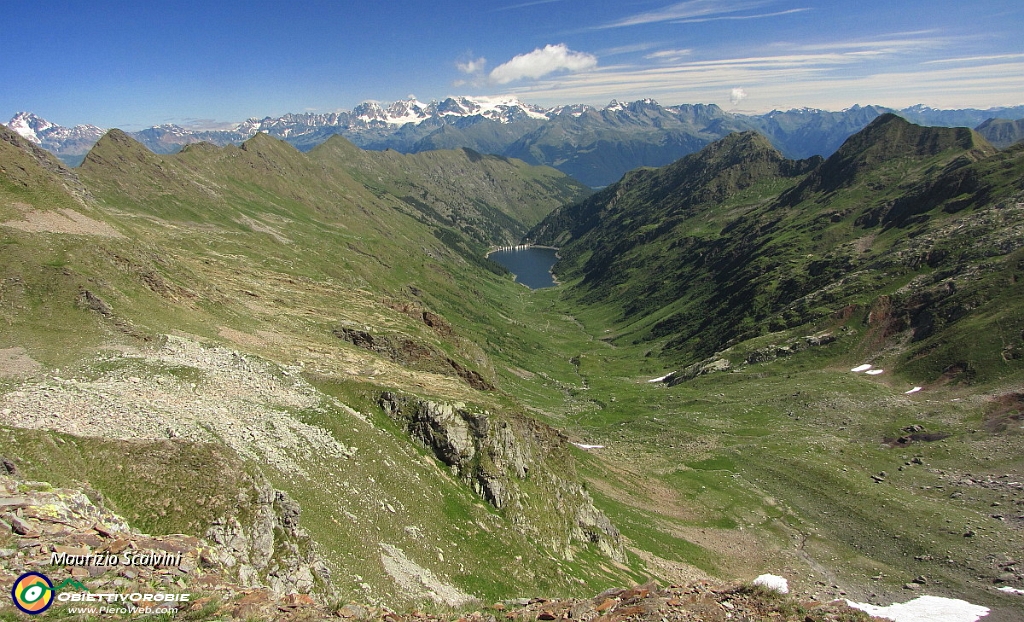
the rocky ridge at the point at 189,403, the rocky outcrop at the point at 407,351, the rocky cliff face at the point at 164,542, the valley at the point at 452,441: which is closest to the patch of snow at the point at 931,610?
the valley at the point at 452,441

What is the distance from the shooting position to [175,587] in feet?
68.8

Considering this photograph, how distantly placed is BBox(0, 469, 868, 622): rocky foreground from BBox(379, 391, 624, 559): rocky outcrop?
23.4 meters

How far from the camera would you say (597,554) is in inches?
2276

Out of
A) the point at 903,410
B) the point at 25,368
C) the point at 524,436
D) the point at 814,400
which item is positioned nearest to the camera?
the point at 25,368

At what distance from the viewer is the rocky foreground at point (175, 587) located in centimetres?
1869

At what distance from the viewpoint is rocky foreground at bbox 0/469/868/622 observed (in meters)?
18.7

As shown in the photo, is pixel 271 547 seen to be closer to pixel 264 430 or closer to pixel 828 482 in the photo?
pixel 264 430

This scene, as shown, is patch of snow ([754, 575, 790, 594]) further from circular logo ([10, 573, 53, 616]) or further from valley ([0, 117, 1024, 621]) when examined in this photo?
circular logo ([10, 573, 53, 616])

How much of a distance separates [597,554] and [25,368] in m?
54.6

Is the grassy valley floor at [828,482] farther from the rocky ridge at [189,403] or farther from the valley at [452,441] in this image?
the rocky ridge at [189,403]

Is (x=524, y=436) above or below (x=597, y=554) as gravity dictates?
above

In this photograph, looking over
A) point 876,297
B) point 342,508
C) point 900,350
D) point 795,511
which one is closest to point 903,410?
point 900,350

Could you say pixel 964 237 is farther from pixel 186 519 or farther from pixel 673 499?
pixel 186 519

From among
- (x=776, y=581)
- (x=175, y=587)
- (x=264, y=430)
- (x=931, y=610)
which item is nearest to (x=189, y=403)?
(x=264, y=430)
